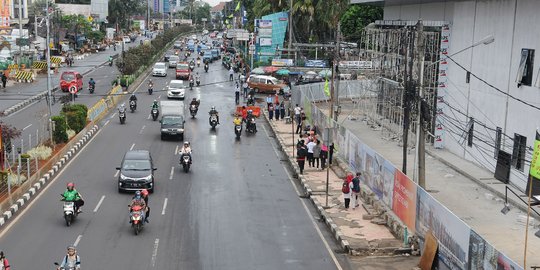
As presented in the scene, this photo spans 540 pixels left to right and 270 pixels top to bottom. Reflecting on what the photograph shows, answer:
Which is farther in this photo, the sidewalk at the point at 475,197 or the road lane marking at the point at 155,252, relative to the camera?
the sidewalk at the point at 475,197

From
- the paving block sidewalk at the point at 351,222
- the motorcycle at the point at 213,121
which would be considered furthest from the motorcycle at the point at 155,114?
the paving block sidewalk at the point at 351,222

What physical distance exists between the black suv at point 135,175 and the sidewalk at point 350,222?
19.6 feet

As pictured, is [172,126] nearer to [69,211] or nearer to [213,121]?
[213,121]

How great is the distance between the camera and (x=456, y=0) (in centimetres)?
3312

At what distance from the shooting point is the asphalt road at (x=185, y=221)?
18453mm

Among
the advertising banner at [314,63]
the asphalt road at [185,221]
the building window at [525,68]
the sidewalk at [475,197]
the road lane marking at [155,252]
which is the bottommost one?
the asphalt road at [185,221]

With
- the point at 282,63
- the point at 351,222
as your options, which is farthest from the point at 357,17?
the point at 351,222

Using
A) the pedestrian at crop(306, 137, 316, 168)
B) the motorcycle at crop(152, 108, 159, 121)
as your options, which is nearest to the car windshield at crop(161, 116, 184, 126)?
the motorcycle at crop(152, 108, 159, 121)

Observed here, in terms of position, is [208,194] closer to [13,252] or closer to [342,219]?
[342,219]

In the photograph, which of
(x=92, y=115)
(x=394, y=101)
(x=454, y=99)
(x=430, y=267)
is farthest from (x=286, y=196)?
(x=92, y=115)

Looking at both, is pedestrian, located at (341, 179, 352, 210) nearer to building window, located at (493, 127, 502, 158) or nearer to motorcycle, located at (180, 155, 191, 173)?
building window, located at (493, 127, 502, 158)

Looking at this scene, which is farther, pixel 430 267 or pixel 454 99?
pixel 454 99

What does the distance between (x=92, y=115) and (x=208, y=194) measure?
63.9ft

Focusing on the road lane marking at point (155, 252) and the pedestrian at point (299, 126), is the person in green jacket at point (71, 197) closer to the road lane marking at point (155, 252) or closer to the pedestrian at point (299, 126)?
the road lane marking at point (155, 252)
